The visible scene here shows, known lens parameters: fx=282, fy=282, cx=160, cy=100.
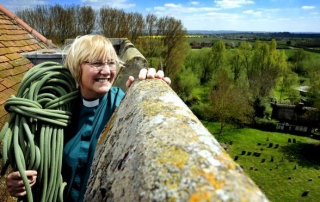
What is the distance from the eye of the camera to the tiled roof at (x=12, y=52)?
374cm

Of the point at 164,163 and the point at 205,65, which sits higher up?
the point at 164,163

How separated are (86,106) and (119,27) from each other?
37.5m

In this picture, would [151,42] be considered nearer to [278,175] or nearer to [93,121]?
[278,175]

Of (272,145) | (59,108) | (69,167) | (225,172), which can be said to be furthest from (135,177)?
(272,145)

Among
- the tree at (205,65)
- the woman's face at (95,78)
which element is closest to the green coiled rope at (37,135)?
the woman's face at (95,78)

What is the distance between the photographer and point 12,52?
462 cm

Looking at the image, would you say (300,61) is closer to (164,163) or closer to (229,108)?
(229,108)

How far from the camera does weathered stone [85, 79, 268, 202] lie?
2.73 ft

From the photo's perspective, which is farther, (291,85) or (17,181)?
(291,85)

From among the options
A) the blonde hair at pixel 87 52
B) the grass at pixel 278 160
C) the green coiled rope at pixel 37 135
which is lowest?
the grass at pixel 278 160

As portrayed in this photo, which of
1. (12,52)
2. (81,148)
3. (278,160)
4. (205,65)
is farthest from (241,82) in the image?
(81,148)

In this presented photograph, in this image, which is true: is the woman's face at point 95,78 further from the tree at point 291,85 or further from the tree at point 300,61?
the tree at point 300,61

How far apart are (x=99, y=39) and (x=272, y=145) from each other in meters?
39.7

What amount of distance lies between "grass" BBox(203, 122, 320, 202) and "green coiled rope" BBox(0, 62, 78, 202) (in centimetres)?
2621
